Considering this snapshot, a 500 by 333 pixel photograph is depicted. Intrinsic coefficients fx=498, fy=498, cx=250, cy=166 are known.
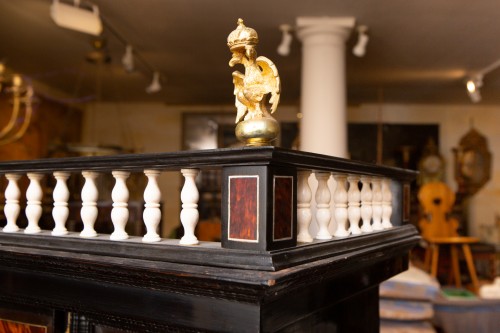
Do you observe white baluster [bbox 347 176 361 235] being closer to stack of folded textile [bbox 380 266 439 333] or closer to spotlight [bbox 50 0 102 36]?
stack of folded textile [bbox 380 266 439 333]

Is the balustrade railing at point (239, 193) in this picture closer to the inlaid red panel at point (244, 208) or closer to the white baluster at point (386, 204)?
the inlaid red panel at point (244, 208)

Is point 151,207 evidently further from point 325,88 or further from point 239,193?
point 325,88

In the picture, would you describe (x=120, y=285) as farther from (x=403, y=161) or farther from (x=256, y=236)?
(x=403, y=161)

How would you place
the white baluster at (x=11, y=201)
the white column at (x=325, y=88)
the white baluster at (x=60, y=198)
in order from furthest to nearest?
the white column at (x=325, y=88)
the white baluster at (x=11, y=201)
the white baluster at (x=60, y=198)

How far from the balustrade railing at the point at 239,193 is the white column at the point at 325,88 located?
2.72m

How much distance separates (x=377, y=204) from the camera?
241 cm

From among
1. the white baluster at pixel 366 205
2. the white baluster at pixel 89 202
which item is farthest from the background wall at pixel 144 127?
the white baluster at pixel 89 202

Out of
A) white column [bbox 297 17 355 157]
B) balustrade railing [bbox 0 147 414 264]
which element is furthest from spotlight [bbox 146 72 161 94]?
balustrade railing [bbox 0 147 414 264]

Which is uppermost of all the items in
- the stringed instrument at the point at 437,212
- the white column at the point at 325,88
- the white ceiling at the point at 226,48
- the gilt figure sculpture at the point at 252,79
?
the white ceiling at the point at 226,48

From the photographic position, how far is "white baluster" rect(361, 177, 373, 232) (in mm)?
2219

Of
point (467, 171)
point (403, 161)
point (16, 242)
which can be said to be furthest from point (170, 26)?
point (467, 171)

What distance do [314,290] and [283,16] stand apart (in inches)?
147

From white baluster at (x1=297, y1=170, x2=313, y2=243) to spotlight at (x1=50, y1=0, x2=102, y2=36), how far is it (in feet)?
11.7

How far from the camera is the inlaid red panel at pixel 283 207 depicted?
1.48 metres
